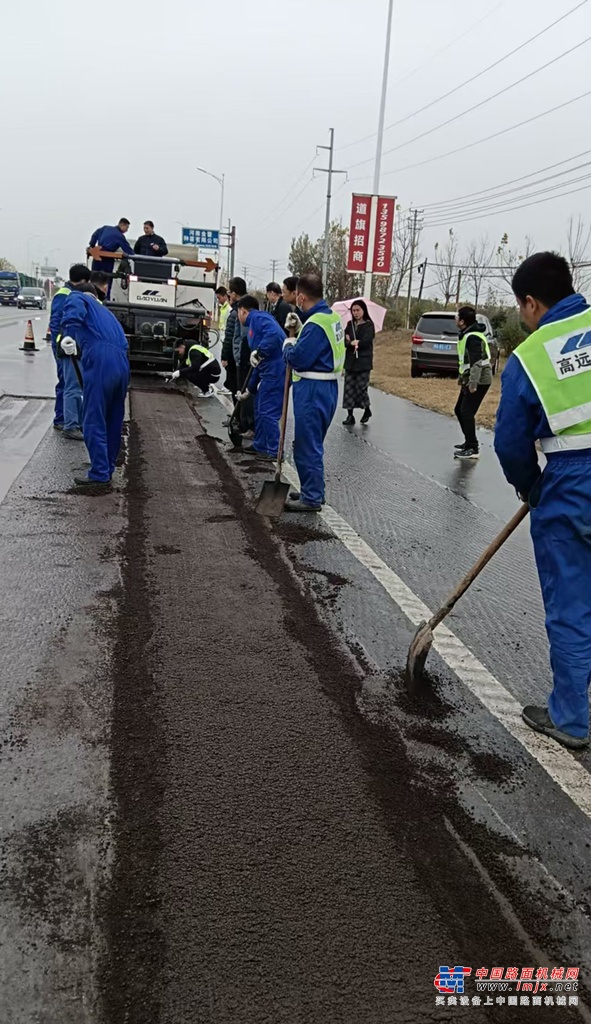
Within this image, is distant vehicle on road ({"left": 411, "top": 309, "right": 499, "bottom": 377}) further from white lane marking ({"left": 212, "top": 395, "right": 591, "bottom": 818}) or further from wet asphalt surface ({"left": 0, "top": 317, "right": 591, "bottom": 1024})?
wet asphalt surface ({"left": 0, "top": 317, "right": 591, "bottom": 1024})

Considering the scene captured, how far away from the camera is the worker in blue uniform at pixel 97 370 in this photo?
6.51 m

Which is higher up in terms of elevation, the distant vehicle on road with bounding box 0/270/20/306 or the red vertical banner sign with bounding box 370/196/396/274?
the red vertical banner sign with bounding box 370/196/396/274

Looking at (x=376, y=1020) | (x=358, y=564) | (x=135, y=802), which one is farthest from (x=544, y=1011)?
(x=358, y=564)

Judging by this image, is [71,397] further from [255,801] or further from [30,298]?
[30,298]

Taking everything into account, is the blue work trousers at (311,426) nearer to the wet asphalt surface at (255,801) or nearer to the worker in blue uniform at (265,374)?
the wet asphalt surface at (255,801)

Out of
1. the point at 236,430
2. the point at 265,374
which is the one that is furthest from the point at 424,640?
the point at 236,430

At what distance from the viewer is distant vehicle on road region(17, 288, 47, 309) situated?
172 feet

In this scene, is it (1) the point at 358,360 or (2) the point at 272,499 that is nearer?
(2) the point at 272,499

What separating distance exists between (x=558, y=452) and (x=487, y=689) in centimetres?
113

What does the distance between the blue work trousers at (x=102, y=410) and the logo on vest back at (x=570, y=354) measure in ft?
14.8

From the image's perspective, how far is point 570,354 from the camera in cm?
Result: 287

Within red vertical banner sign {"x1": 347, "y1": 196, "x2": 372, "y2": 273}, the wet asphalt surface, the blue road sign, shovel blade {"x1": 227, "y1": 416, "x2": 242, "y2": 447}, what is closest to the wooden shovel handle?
the wet asphalt surface

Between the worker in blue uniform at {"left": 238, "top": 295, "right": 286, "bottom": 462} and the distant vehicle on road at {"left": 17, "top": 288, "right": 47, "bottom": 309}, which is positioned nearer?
the worker in blue uniform at {"left": 238, "top": 295, "right": 286, "bottom": 462}

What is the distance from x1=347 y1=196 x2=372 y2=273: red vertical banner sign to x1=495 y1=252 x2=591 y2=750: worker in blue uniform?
64.8 feet
